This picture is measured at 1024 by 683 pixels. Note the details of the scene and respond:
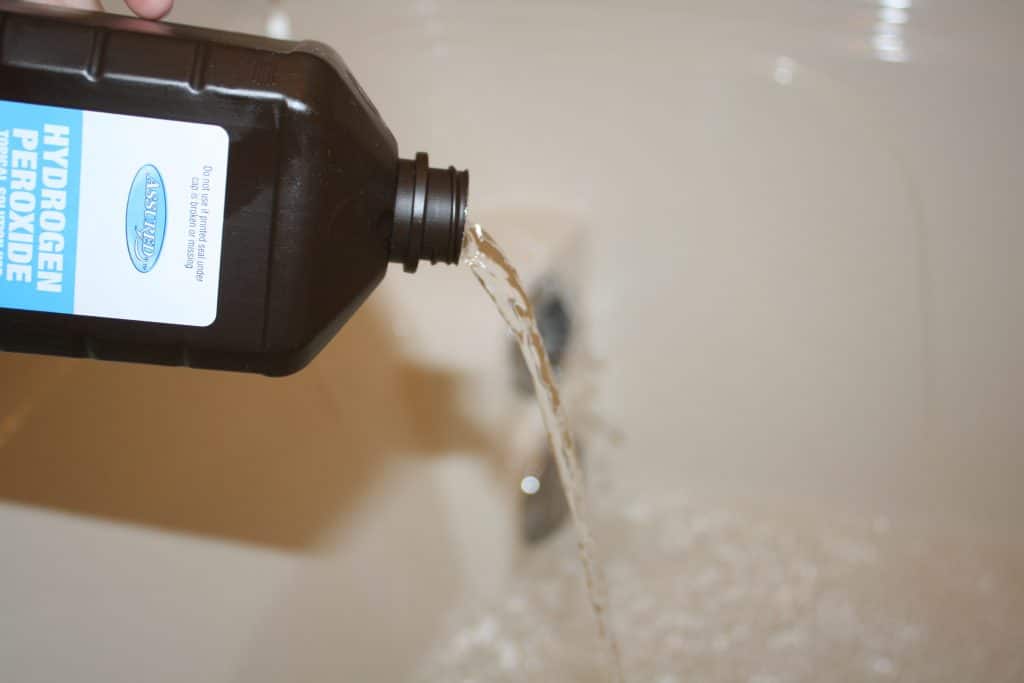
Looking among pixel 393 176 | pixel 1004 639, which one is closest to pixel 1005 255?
pixel 1004 639

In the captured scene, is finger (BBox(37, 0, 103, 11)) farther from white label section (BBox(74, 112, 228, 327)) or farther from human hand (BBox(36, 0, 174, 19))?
white label section (BBox(74, 112, 228, 327))

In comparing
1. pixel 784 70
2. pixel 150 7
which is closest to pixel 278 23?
pixel 150 7

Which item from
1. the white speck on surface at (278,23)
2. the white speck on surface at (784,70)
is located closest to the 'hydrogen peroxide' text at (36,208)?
the white speck on surface at (278,23)

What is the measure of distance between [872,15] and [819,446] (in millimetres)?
428

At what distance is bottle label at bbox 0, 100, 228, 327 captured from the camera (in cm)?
45

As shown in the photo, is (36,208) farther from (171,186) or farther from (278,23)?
(278,23)

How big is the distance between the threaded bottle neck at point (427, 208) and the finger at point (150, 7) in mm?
167

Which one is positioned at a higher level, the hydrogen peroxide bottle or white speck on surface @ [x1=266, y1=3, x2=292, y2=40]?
white speck on surface @ [x1=266, y1=3, x2=292, y2=40]

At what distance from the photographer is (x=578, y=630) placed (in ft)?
2.92

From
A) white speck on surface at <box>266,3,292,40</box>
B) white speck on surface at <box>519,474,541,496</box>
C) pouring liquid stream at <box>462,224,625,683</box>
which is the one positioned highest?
white speck on surface at <box>266,3,292,40</box>

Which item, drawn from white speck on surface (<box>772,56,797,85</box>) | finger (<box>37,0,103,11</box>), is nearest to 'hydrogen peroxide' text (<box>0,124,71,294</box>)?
finger (<box>37,0,103,11</box>)

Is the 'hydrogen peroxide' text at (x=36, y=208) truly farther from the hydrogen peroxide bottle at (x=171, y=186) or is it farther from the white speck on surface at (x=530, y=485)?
the white speck on surface at (x=530, y=485)

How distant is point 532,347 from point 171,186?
0.25 meters

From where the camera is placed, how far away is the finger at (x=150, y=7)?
53 centimetres
